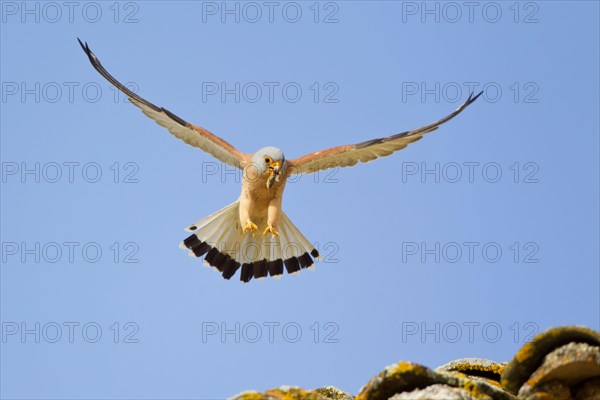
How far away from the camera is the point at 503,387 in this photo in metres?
4.99

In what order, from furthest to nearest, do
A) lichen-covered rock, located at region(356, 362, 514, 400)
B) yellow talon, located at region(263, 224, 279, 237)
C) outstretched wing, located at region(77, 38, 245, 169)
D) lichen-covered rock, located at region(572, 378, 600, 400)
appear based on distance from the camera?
outstretched wing, located at region(77, 38, 245, 169), yellow talon, located at region(263, 224, 279, 237), lichen-covered rock, located at region(572, 378, 600, 400), lichen-covered rock, located at region(356, 362, 514, 400)

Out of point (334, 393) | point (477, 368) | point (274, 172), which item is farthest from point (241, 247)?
point (477, 368)

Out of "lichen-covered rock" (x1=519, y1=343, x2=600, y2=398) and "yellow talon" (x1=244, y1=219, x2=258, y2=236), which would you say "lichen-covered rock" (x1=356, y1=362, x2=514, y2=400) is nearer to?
"lichen-covered rock" (x1=519, y1=343, x2=600, y2=398)

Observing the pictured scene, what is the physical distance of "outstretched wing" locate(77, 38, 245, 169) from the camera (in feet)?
36.7

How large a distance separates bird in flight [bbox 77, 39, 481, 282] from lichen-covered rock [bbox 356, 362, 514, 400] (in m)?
6.19

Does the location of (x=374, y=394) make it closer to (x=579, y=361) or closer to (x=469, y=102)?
(x=579, y=361)

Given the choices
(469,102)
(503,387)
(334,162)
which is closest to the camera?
(503,387)

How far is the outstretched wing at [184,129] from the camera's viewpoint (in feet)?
36.7

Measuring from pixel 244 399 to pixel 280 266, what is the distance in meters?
7.43

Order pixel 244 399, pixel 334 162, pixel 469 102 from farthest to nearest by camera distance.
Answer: pixel 334 162
pixel 469 102
pixel 244 399

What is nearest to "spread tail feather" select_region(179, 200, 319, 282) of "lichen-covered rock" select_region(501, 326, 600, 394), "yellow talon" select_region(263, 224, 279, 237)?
"yellow talon" select_region(263, 224, 279, 237)

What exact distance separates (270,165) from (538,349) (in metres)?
6.33

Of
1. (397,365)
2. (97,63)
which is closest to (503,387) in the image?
(397,365)

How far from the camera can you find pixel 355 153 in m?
11.4
